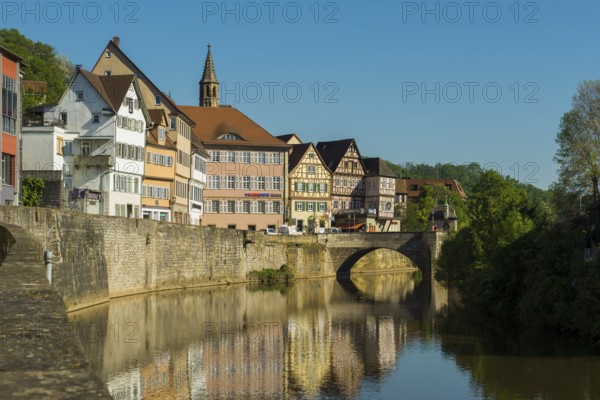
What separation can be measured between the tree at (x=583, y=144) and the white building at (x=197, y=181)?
31883 mm

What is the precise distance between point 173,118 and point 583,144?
3159cm

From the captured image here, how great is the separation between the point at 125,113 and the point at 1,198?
21.4m

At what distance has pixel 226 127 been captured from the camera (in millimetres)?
92312

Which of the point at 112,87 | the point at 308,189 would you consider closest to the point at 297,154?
the point at 308,189

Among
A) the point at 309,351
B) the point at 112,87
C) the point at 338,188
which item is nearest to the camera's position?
the point at 309,351

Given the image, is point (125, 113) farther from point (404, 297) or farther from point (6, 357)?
point (6, 357)

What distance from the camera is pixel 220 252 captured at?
67.0 meters

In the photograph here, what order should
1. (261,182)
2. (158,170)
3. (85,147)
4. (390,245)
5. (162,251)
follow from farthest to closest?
(261,182)
(390,245)
(158,170)
(85,147)
(162,251)

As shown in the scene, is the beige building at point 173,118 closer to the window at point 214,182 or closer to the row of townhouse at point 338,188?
the window at point 214,182

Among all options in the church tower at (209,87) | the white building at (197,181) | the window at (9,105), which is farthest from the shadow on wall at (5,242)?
the church tower at (209,87)

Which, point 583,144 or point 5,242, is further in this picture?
point 583,144

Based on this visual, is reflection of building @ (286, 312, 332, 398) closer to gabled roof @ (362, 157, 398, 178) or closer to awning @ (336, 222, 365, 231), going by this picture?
awning @ (336, 222, 365, 231)

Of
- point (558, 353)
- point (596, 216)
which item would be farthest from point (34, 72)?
point (558, 353)

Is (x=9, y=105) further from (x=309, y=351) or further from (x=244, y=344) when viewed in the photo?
(x=309, y=351)
